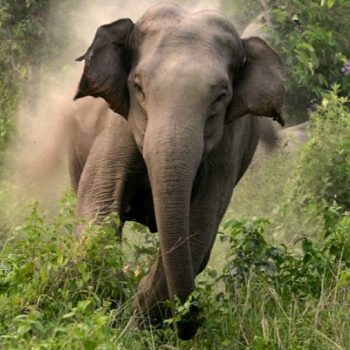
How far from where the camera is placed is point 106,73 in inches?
277

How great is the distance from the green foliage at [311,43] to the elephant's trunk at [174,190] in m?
5.64

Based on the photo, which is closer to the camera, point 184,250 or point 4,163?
point 184,250

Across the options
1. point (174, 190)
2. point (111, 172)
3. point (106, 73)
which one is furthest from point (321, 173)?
point (174, 190)

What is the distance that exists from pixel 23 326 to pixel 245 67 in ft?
8.25

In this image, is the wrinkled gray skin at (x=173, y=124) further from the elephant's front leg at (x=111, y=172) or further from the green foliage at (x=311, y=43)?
the green foliage at (x=311, y=43)

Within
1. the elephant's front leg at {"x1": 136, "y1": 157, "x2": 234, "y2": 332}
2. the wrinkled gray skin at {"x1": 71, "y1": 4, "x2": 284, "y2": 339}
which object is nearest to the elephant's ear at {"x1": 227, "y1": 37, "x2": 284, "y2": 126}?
the wrinkled gray skin at {"x1": 71, "y1": 4, "x2": 284, "y2": 339}

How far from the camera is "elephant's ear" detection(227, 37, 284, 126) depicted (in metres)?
7.14

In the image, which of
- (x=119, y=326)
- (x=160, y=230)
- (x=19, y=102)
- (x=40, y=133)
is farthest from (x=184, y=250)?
(x=19, y=102)

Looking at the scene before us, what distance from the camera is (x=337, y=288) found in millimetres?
6715

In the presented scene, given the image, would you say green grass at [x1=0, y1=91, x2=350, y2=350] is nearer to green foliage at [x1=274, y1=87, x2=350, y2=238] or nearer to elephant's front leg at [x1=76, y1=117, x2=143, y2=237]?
elephant's front leg at [x1=76, y1=117, x2=143, y2=237]

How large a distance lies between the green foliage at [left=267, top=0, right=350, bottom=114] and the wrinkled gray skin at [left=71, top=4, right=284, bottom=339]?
449 centimetres

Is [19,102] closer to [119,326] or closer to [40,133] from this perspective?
[40,133]

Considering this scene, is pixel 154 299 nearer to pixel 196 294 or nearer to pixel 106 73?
pixel 196 294

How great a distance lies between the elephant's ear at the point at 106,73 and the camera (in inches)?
277
